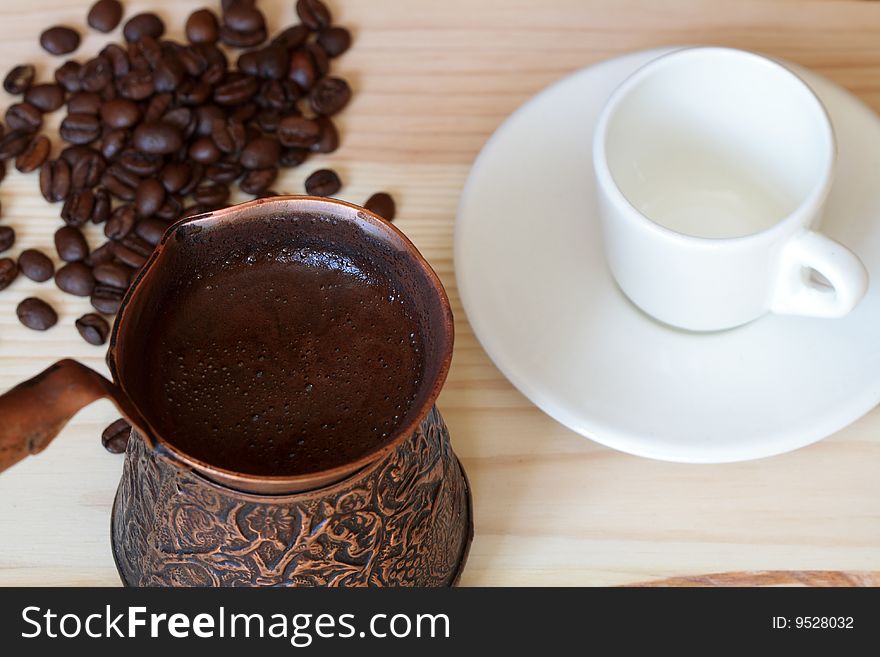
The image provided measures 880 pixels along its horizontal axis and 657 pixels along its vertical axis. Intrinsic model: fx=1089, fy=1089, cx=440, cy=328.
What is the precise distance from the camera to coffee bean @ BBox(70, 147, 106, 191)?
1.08 metres

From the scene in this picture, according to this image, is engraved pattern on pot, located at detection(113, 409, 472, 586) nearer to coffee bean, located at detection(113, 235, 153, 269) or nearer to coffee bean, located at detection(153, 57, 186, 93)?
coffee bean, located at detection(113, 235, 153, 269)

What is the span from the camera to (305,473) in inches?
25.4

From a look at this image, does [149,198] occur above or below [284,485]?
below

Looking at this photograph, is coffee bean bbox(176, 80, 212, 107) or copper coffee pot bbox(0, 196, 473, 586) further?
coffee bean bbox(176, 80, 212, 107)

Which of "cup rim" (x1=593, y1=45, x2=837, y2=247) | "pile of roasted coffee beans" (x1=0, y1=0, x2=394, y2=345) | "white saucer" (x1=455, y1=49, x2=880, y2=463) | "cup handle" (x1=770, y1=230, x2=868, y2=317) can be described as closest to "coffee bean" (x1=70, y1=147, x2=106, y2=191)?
"pile of roasted coffee beans" (x1=0, y1=0, x2=394, y2=345)

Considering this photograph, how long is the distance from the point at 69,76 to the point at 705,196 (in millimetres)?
663

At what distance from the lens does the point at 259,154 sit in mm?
1071

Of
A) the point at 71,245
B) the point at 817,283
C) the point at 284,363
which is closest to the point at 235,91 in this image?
the point at 71,245

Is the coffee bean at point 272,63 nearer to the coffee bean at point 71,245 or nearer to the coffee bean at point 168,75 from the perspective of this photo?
the coffee bean at point 168,75

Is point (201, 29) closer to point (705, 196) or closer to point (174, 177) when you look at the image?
point (174, 177)

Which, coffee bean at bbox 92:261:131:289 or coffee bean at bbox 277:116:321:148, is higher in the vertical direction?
coffee bean at bbox 277:116:321:148

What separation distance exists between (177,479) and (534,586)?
35 cm

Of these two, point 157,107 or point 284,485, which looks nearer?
point 284,485

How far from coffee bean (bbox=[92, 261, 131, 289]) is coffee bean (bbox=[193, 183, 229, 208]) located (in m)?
0.10
